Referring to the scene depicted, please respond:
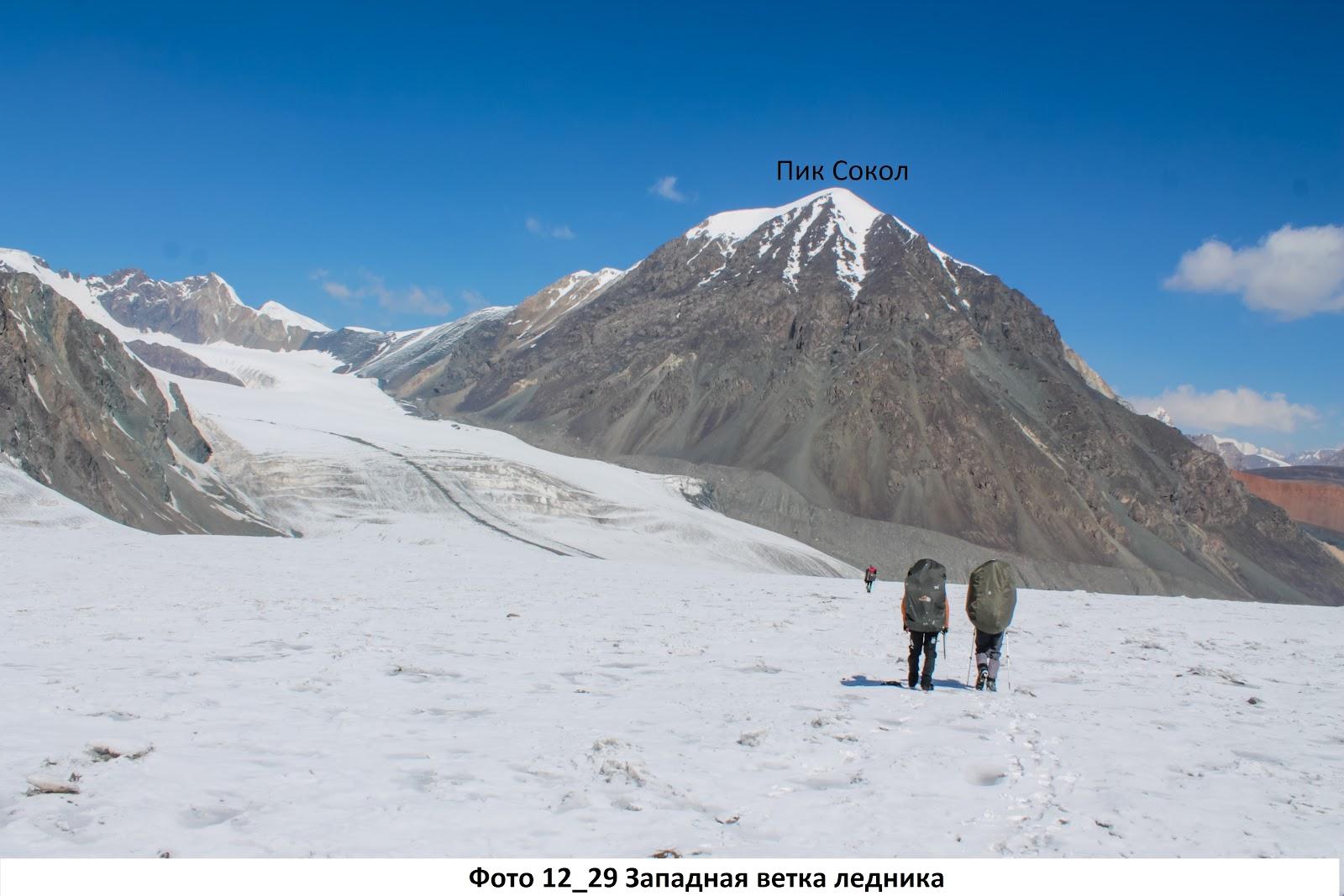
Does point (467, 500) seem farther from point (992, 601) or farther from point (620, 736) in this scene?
point (620, 736)

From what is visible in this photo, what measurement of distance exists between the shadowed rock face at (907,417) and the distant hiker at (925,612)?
81.2 m

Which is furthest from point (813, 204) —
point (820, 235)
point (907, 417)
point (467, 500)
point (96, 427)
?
point (96, 427)

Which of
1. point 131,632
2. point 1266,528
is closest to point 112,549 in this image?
point 131,632

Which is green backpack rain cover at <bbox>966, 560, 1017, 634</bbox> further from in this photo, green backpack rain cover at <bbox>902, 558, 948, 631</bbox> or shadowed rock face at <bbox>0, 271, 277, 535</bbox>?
shadowed rock face at <bbox>0, 271, 277, 535</bbox>

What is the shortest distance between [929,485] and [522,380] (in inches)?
3481

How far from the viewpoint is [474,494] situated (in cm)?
7531

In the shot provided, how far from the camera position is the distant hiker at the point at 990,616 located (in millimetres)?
10258

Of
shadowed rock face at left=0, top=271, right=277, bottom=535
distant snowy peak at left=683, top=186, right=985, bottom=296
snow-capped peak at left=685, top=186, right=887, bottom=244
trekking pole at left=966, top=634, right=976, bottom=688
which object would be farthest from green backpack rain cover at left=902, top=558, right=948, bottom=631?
snow-capped peak at left=685, top=186, right=887, bottom=244

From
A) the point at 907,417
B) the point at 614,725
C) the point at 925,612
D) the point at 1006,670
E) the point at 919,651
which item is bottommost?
the point at 614,725

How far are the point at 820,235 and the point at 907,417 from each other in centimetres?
6858

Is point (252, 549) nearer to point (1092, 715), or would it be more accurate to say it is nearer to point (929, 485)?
point (1092, 715)

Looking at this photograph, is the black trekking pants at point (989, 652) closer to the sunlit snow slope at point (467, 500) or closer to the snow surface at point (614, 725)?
the snow surface at point (614, 725)

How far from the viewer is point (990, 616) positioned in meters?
10.3

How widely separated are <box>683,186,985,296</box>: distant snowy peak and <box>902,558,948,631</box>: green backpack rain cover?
146 metres
